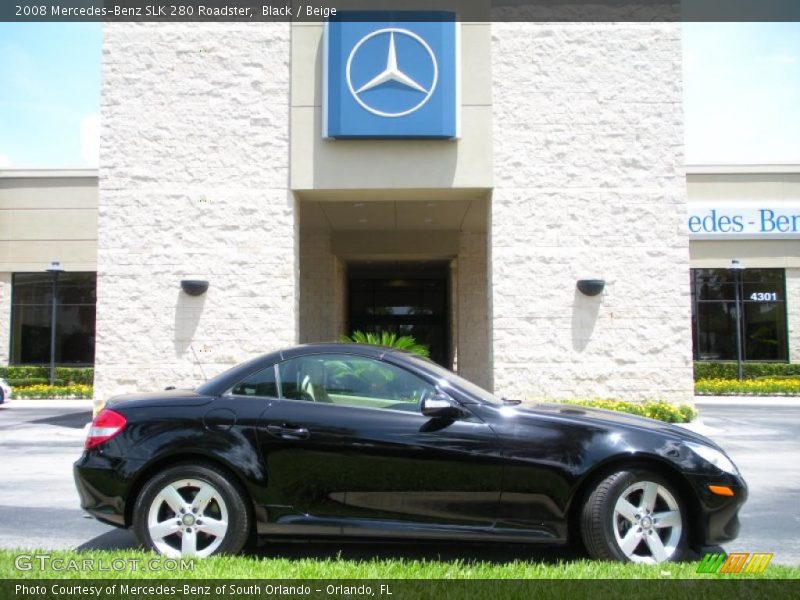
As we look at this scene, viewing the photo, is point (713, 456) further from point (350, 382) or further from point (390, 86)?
point (390, 86)

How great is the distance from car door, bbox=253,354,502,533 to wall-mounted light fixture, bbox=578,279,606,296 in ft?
24.7

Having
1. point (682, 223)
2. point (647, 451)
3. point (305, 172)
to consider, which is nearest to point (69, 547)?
point (647, 451)

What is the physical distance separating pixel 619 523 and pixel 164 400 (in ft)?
10.5

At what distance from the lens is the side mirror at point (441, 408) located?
4473mm

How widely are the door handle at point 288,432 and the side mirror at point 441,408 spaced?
82 cm

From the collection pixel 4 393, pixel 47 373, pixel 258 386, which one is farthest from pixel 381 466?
pixel 47 373

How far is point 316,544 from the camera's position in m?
5.18

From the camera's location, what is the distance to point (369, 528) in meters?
4.48

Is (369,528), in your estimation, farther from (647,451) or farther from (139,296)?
(139,296)

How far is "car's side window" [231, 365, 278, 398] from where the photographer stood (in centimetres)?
486

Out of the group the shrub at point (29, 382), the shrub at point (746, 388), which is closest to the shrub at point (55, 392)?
the shrub at point (29, 382)

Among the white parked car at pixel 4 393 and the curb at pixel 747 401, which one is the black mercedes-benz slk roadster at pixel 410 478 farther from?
the white parked car at pixel 4 393

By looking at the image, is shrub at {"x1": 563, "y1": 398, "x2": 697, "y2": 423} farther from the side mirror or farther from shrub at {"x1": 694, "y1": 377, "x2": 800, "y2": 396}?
shrub at {"x1": 694, "y1": 377, "x2": 800, "y2": 396}

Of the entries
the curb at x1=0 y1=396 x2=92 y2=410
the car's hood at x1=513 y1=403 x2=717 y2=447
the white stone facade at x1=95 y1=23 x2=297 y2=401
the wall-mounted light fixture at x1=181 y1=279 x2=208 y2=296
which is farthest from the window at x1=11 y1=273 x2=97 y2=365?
Result: the car's hood at x1=513 y1=403 x2=717 y2=447
